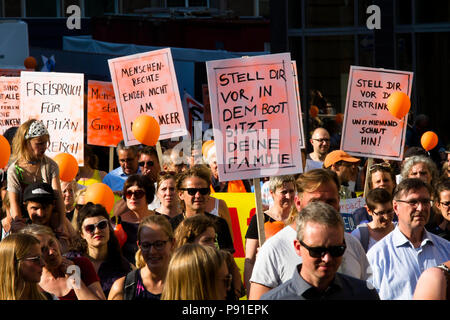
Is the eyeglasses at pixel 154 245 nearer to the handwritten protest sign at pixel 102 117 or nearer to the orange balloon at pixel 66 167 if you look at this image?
the orange balloon at pixel 66 167

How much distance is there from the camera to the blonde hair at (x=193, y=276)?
14.0 feet

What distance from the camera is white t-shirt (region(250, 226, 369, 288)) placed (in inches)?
194

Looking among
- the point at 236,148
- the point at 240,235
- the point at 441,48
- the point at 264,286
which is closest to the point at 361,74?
the point at 240,235

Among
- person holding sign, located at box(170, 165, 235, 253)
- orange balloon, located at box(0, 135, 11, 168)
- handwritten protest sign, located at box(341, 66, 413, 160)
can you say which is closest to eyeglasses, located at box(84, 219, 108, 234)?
person holding sign, located at box(170, 165, 235, 253)

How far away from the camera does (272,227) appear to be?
6.71 meters

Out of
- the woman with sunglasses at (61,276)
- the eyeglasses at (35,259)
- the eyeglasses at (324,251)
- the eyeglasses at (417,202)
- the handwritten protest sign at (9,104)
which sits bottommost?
the woman with sunglasses at (61,276)


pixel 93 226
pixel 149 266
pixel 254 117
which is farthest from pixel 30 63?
pixel 149 266

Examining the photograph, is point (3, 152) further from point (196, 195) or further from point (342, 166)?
point (342, 166)

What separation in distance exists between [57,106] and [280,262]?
5185 mm

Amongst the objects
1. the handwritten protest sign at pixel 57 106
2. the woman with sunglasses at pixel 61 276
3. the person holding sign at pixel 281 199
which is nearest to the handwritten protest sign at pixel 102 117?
the handwritten protest sign at pixel 57 106

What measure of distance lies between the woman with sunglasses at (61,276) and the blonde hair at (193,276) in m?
1.34

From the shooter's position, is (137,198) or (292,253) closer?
(292,253)

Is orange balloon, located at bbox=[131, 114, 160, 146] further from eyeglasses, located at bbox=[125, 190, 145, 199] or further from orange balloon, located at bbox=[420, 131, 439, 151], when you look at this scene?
orange balloon, located at bbox=[420, 131, 439, 151]

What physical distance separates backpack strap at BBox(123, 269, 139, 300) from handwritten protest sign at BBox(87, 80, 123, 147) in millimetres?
5563
